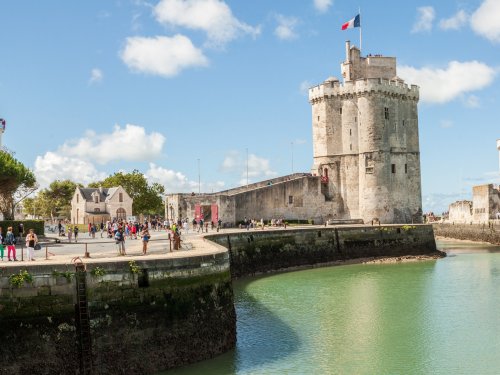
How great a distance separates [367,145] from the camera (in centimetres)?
5297

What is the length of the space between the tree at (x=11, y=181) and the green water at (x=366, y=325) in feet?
48.5

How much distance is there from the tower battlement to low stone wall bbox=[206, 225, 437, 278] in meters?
12.7

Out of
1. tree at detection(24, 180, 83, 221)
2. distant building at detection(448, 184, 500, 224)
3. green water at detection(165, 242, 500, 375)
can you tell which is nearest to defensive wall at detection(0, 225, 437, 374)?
green water at detection(165, 242, 500, 375)

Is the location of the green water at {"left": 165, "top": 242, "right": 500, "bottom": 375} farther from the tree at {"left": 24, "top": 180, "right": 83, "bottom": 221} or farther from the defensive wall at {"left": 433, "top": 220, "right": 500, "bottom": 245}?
the tree at {"left": 24, "top": 180, "right": 83, "bottom": 221}

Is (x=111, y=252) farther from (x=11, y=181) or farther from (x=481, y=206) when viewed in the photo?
(x=481, y=206)

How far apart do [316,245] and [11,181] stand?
1941cm

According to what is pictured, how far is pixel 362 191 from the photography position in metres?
53.5

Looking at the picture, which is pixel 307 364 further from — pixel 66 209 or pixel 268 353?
A: pixel 66 209

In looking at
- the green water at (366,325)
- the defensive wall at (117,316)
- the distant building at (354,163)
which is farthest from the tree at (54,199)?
the defensive wall at (117,316)

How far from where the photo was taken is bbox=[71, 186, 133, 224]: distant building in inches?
2923

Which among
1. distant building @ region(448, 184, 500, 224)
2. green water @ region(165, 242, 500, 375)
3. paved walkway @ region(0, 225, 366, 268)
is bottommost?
green water @ region(165, 242, 500, 375)

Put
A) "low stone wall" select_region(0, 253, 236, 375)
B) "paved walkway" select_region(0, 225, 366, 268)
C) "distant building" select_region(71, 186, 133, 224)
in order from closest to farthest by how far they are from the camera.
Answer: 1. "low stone wall" select_region(0, 253, 236, 375)
2. "paved walkway" select_region(0, 225, 366, 268)
3. "distant building" select_region(71, 186, 133, 224)

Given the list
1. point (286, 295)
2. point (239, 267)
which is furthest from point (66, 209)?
point (286, 295)

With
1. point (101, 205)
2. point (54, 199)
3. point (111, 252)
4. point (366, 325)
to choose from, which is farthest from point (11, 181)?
point (54, 199)
